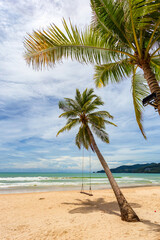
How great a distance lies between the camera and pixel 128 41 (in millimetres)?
3918

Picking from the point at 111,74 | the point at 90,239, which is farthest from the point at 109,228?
the point at 111,74

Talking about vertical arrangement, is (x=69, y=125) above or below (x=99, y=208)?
above

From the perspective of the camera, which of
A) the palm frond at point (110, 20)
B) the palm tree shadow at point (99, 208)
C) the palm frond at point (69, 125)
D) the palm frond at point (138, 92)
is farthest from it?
the palm frond at point (69, 125)

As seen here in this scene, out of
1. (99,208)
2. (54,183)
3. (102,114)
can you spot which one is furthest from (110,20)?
(54,183)

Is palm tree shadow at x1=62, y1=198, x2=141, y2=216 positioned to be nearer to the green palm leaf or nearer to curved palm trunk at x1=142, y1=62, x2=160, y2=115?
the green palm leaf

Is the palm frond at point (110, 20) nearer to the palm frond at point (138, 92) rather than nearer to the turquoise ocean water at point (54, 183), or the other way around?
the palm frond at point (138, 92)

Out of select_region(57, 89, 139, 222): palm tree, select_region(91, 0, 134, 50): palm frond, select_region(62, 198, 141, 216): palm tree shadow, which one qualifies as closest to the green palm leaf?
select_region(57, 89, 139, 222): palm tree

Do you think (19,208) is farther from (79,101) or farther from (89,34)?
(89,34)

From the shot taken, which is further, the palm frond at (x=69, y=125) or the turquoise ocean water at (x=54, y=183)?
the turquoise ocean water at (x=54, y=183)

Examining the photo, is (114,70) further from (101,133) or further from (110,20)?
(101,133)

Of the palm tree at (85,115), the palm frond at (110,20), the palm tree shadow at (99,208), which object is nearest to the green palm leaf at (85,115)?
the palm tree at (85,115)

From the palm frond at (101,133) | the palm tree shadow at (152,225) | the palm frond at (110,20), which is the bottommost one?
the palm tree shadow at (152,225)

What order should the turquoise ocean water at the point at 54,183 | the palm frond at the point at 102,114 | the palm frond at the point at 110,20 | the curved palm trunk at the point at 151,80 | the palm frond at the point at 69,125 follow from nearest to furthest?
the curved palm trunk at the point at 151,80
the palm frond at the point at 110,20
the palm frond at the point at 102,114
the palm frond at the point at 69,125
the turquoise ocean water at the point at 54,183

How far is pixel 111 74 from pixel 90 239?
5.91 meters
